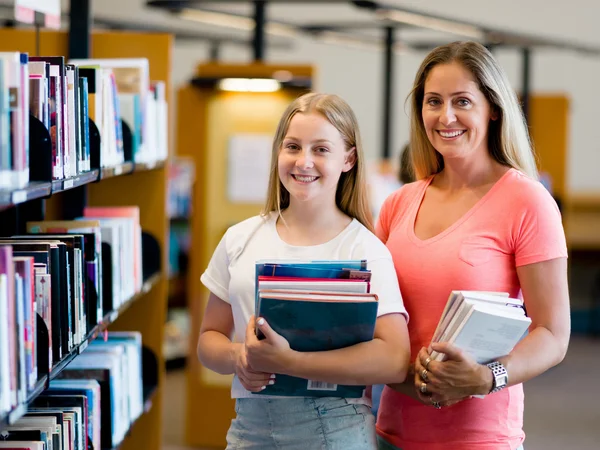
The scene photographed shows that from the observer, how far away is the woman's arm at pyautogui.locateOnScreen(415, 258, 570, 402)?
7.07 ft

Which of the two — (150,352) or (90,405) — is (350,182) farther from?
(150,352)

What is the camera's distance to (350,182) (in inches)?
96.0

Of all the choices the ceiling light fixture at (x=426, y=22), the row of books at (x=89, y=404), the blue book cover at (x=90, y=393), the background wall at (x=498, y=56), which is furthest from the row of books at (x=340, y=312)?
the background wall at (x=498, y=56)

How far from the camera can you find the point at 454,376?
7.07ft

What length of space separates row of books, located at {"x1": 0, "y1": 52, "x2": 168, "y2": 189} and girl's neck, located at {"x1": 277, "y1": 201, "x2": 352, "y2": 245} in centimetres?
62

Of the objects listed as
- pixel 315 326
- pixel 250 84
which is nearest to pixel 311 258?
pixel 315 326

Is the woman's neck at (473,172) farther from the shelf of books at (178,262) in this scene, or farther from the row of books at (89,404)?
the shelf of books at (178,262)

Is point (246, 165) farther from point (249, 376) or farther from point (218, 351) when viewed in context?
point (249, 376)

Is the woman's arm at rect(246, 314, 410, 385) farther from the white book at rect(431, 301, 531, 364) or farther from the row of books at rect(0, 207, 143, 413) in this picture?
the row of books at rect(0, 207, 143, 413)

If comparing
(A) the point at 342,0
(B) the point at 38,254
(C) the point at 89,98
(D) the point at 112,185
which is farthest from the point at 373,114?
(B) the point at 38,254

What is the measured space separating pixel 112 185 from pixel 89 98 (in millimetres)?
1168

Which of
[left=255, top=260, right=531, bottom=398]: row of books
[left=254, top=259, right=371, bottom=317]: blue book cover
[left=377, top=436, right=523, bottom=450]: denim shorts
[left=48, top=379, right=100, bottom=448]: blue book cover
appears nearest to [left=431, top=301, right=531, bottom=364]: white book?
[left=255, top=260, right=531, bottom=398]: row of books

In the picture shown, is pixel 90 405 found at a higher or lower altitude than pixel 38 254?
lower

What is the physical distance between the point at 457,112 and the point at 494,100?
0.35ft
